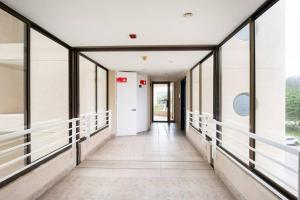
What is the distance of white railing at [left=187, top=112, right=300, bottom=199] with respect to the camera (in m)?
1.58

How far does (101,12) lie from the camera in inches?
88.3

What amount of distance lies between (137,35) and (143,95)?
15.2 feet

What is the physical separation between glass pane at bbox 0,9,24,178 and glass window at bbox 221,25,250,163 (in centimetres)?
286

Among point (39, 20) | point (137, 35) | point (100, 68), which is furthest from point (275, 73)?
point (100, 68)

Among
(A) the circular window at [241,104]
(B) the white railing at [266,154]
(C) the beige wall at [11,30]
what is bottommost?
(B) the white railing at [266,154]

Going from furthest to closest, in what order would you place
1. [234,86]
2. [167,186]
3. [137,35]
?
[234,86] → [137,35] → [167,186]

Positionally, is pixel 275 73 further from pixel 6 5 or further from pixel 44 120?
pixel 44 120

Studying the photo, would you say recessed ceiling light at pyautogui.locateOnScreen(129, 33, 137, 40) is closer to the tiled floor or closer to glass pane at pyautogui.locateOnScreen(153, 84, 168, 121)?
the tiled floor

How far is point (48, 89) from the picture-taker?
10.9 feet

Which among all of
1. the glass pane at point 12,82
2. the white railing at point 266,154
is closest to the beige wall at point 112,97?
the white railing at point 266,154

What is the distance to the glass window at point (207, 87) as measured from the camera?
4.28 metres

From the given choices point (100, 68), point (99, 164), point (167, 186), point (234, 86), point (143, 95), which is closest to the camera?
point (167, 186)

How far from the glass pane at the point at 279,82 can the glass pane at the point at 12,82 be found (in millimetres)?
2796

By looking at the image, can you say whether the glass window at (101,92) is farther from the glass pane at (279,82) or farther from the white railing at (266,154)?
the glass pane at (279,82)
